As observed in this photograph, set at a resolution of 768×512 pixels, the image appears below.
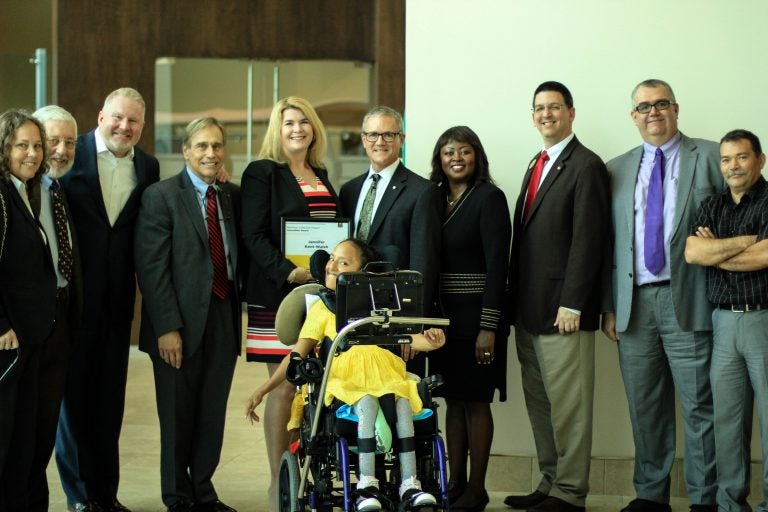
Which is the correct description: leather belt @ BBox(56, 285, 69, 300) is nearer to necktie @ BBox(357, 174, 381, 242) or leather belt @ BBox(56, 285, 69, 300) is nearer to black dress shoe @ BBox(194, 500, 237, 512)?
black dress shoe @ BBox(194, 500, 237, 512)

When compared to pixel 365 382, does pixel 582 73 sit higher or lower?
higher

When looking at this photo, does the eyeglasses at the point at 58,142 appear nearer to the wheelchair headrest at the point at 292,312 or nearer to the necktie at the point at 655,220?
the wheelchair headrest at the point at 292,312

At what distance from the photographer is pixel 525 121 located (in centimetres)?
558

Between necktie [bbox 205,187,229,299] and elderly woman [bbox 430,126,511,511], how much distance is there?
0.98 metres

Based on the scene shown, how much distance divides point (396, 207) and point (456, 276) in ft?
1.44

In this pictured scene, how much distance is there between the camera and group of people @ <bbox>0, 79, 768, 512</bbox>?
15.9 ft

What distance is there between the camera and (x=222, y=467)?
6.18m

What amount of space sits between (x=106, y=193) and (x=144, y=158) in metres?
0.29

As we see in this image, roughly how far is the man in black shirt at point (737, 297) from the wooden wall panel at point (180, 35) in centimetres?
474

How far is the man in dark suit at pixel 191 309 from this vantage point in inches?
195

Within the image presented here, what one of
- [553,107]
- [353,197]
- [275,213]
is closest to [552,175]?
[553,107]

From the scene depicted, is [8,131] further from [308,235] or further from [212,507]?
[212,507]

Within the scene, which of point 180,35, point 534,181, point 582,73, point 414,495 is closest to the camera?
point 414,495

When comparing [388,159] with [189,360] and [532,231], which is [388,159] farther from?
[189,360]
